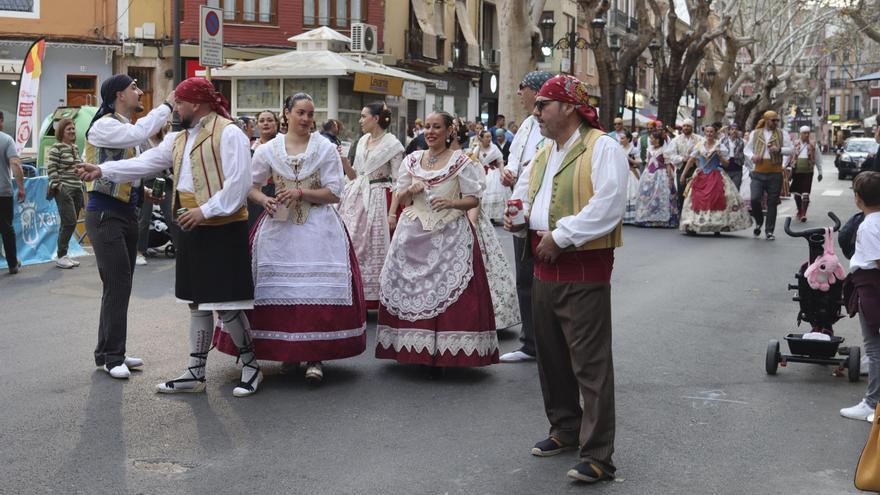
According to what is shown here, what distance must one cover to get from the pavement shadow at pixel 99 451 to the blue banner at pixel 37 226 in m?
7.36

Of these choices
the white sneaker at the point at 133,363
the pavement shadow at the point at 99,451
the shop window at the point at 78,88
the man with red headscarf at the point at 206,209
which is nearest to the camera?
the pavement shadow at the point at 99,451

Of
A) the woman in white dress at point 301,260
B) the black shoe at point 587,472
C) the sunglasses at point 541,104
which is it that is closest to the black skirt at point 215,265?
the woman in white dress at point 301,260

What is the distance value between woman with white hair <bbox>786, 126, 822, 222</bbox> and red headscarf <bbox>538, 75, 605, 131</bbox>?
16.7m

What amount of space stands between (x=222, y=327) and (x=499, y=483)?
277 centimetres

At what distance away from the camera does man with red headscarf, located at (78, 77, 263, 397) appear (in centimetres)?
674

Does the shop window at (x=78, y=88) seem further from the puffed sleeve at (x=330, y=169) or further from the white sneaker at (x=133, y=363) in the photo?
the puffed sleeve at (x=330, y=169)

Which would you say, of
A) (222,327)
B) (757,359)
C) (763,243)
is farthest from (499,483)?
(763,243)

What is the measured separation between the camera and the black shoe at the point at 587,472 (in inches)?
205

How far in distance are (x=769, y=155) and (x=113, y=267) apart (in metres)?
12.5

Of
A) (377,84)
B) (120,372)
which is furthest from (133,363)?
(377,84)

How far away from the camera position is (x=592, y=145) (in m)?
5.34

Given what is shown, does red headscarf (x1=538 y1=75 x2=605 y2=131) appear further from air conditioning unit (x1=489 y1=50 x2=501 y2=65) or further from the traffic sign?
air conditioning unit (x1=489 y1=50 x2=501 y2=65)

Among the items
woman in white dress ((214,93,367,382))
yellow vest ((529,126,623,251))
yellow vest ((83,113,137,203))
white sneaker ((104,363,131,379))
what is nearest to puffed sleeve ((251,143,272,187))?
woman in white dress ((214,93,367,382))

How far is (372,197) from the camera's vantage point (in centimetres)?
974
